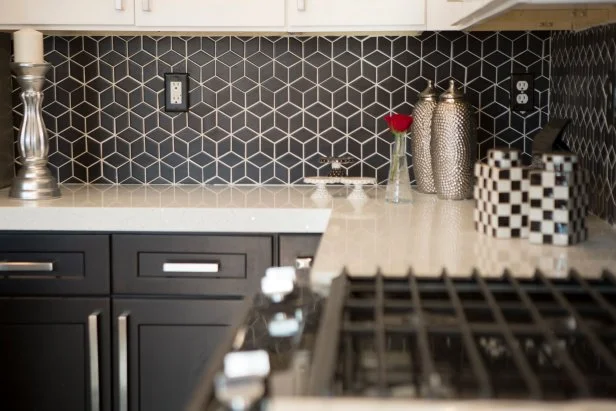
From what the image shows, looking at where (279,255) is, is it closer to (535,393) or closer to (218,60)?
(218,60)

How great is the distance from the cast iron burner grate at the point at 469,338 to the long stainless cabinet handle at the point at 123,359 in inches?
47.8

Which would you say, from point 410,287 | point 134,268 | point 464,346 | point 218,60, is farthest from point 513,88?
point 464,346

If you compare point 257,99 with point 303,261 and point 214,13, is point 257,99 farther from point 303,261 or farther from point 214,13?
point 303,261

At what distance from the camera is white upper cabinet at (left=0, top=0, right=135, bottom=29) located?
2.78m

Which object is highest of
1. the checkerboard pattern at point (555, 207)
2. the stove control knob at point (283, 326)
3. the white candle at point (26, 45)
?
the white candle at point (26, 45)

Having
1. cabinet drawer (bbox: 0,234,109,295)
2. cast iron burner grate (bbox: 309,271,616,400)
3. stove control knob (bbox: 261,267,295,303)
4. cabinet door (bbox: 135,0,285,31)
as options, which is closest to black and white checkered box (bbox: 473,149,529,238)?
cast iron burner grate (bbox: 309,271,616,400)

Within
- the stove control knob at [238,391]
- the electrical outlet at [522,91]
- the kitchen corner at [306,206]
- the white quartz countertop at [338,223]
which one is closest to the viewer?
the stove control knob at [238,391]

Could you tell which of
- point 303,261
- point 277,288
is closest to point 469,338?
point 277,288

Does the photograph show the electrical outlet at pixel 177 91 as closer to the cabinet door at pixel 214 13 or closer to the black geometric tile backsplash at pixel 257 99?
the black geometric tile backsplash at pixel 257 99

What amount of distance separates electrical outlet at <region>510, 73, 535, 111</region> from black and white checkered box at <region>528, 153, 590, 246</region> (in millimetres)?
1159

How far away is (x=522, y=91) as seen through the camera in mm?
3105

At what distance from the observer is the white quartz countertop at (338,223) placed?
175 cm

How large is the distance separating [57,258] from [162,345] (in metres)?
0.37

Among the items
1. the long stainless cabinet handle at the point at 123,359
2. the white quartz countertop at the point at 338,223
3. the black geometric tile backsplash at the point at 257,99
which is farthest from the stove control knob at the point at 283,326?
the black geometric tile backsplash at the point at 257,99
